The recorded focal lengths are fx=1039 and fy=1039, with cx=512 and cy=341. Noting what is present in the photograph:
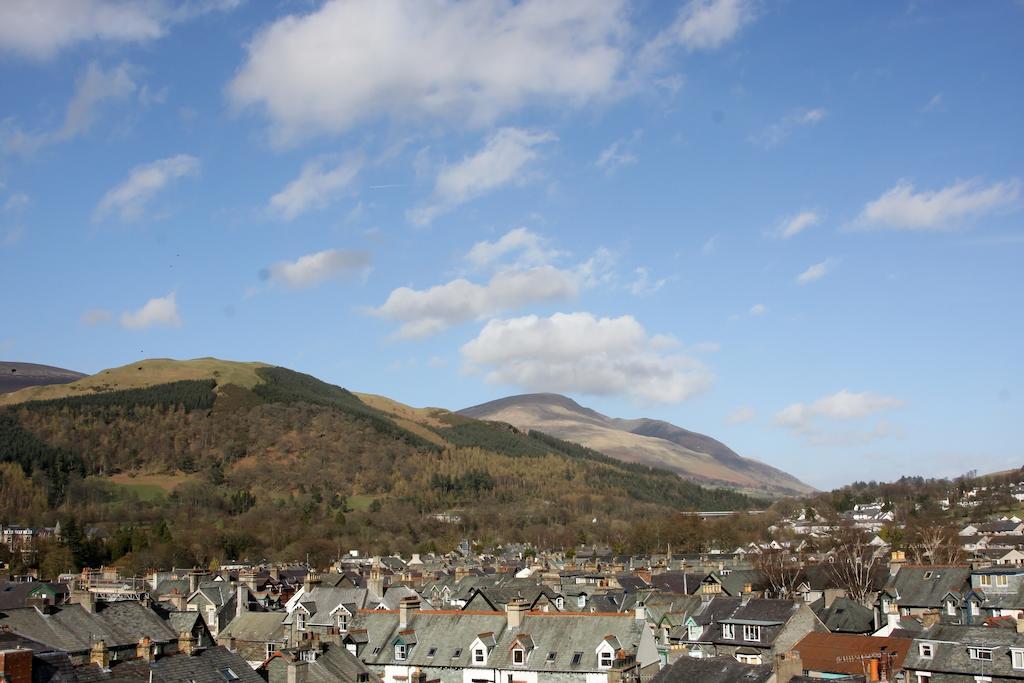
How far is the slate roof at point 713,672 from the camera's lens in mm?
41719

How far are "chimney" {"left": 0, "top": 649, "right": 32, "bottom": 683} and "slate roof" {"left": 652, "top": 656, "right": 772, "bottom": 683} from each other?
Result: 24.2m

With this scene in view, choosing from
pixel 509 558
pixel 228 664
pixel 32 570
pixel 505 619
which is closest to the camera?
pixel 228 664

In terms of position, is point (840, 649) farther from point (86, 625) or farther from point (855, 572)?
point (855, 572)

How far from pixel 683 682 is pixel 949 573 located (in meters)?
49.4

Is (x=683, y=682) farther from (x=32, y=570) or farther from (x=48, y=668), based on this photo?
(x=32, y=570)

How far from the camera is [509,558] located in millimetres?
174625

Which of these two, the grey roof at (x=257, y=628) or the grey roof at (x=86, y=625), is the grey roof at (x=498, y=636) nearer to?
the grey roof at (x=257, y=628)

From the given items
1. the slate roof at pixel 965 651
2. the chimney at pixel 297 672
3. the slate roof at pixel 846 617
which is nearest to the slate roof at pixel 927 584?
the slate roof at pixel 846 617

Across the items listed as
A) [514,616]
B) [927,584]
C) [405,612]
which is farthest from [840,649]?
[927,584]

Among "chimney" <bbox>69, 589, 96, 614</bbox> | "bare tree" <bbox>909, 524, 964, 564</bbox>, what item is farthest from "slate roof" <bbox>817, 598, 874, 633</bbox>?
"chimney" <bbox>69, 589, 96, 614</bbox>

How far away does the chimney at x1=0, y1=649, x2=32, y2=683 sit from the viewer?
33.2 metres

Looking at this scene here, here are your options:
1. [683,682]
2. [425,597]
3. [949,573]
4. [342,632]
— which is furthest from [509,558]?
[683,682]

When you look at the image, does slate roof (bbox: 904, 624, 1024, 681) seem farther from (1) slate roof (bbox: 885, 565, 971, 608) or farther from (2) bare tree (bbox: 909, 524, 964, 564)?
(2) bare tree (bbox: 909, 524, 964, 564)

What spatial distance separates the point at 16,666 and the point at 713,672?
86.1ft
